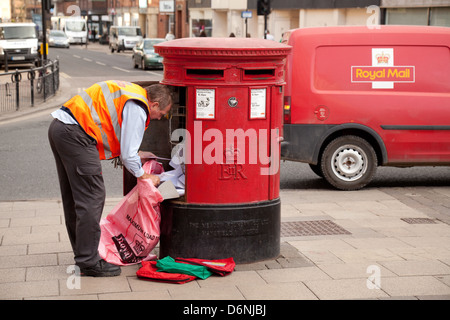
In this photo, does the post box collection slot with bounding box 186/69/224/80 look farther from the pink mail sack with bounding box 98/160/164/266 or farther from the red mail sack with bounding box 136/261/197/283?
the red mail sack with bounding box 136/261/197/283

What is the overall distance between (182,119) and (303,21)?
4016cm

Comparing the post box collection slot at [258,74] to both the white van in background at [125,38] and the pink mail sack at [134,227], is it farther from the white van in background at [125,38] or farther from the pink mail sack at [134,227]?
the white van in background at [125,38]

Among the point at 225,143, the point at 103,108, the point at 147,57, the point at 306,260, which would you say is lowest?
the point at 306,260

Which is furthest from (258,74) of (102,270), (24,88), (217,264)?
(24,88)

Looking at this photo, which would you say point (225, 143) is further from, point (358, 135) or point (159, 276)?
point (358, 135)

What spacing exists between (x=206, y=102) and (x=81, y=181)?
1.07 meters

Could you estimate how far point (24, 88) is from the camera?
18.1 metres

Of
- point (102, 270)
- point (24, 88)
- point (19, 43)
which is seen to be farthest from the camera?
point (19, 43)

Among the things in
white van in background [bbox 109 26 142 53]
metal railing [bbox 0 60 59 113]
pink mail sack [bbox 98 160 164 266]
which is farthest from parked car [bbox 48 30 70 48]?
pink mail sack [bbox 98 160 164 266]

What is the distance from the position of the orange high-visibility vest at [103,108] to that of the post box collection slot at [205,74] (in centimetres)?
44

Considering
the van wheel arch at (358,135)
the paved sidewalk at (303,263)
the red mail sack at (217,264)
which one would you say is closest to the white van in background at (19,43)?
the van wheel arch at (358,135)

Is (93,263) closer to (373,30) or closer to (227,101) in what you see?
(227,101)

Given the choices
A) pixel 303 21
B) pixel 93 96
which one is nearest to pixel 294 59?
pixel 93 96

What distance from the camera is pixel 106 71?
110 feet
